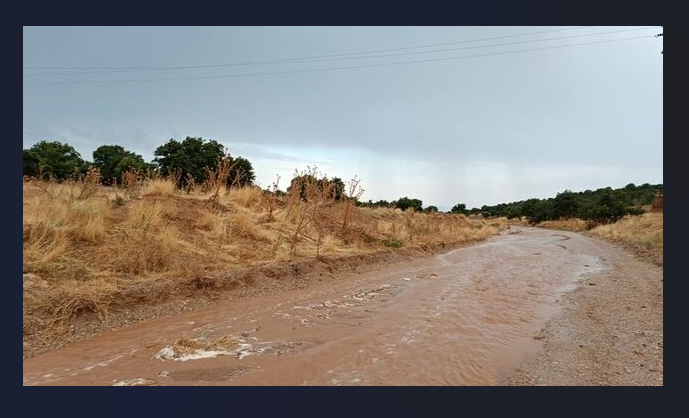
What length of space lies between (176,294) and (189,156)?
25.3 m

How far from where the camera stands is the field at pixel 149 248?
514 centimetres

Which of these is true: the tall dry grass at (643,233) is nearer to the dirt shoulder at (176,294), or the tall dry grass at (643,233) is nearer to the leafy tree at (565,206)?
the dirt shoulder at (176,294)

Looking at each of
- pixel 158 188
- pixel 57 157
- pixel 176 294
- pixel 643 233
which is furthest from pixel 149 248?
pixel 57 157

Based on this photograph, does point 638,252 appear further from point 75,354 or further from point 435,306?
point 75,354

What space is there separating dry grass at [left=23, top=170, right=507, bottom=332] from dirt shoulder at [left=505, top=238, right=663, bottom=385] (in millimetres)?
5231

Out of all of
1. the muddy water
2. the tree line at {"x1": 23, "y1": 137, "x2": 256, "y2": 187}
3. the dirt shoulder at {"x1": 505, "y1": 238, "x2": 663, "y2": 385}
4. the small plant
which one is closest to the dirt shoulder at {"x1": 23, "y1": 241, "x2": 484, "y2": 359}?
the muddy water

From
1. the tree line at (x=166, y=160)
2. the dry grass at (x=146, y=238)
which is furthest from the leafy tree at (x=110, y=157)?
the dry grass at (x=146, y=238)

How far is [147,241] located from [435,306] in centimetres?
502

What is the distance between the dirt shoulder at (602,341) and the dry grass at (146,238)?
523cm

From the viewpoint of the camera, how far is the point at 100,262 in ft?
20.4

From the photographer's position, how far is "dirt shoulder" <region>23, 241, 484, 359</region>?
179 inches

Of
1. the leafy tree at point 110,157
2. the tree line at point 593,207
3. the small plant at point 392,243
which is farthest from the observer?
the tree line at point 593,207

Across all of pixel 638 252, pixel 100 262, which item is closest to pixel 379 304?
pixel 100 262

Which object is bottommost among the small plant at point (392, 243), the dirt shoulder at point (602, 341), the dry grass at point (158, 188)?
the dirt shoulder at point (602, 341)
